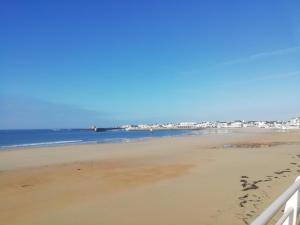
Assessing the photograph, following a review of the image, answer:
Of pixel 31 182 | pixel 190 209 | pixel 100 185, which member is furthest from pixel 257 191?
pixel 31 182

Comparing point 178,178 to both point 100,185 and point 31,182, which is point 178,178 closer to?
point 100,185

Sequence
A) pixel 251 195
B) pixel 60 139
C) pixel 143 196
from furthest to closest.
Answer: pixel 60 139, pixel 143 196, pixel 251 195

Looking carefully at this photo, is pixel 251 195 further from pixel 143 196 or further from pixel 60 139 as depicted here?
pixel 60 139

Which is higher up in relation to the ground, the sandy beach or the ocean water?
the ocean water

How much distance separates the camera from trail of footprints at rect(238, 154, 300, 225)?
23.2ft

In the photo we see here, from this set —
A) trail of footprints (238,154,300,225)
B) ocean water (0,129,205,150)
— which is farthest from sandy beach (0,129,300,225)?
ocean water (0,129,205,150)

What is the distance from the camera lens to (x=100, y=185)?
1100 centimetres

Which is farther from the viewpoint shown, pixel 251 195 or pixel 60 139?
pixel 60 139

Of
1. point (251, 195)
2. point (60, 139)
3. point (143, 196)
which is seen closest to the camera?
point (251, 195)

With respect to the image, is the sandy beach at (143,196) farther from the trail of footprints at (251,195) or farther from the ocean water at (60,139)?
the ocean water at (60,139)

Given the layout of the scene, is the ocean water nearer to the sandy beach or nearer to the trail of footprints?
the sandy beach

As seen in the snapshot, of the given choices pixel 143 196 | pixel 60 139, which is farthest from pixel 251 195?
pixel 60 139

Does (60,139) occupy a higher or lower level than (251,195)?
higher

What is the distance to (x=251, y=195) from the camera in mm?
8797
